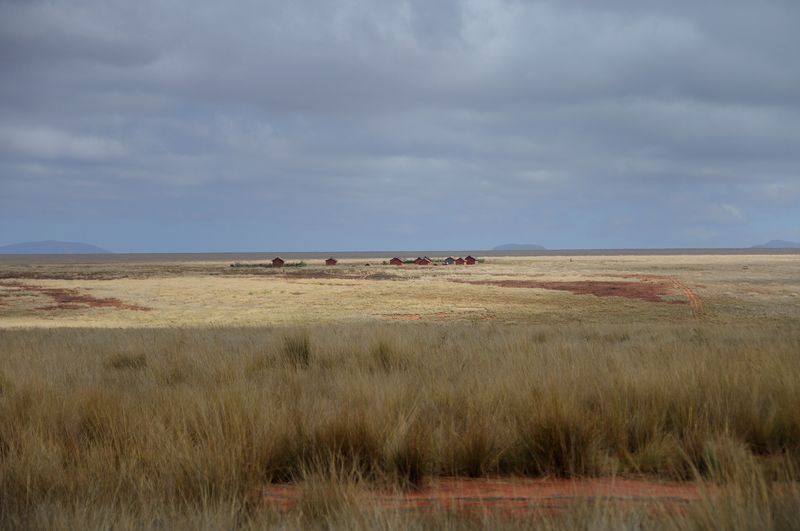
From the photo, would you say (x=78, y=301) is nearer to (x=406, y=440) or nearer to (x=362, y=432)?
(x=362, y=432)

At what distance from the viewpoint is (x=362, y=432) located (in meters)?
5.02

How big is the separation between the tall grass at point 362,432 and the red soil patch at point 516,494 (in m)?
0.16

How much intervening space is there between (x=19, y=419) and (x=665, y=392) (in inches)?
235

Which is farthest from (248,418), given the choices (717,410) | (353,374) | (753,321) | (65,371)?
(753,321)

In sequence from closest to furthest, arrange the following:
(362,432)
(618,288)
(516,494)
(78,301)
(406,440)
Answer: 1. (516,494)
2. (406,440)
3. (362,432)
4. (78,301)
5. (618,288)

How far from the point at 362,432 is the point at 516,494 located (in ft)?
4.41

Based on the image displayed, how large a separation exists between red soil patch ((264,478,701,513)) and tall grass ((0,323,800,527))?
0.51 ft

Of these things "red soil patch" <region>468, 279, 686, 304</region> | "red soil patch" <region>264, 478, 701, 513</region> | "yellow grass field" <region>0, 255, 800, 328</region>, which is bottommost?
"yellow grass field" <region>0, 255, 800, 328</region>

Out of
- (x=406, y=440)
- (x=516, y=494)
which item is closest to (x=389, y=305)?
(x=406, y=440)

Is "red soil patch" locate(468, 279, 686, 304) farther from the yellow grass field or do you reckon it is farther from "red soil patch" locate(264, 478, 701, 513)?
"red soil patch" locate(264, 478, 701, 513)

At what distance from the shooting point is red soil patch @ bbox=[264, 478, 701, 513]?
3846 millimetres

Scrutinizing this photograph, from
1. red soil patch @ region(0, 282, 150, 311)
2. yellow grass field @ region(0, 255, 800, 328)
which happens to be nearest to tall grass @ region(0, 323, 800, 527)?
yellow grass field @ region(0, 255, 800, 328)

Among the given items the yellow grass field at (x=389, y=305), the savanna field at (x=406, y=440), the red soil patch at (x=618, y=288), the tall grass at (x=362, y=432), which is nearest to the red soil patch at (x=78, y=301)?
the yellow grass field at (x=389, y=305)

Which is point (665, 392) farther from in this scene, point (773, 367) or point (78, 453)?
point (78, 453)
